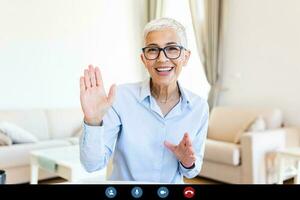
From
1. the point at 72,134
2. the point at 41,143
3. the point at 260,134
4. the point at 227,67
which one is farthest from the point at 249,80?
the point at 41,143

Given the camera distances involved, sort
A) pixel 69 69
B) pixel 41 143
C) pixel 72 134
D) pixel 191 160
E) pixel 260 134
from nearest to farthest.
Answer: pixel 191 160, pixel 260 134, pixel 41 143, pixel 72 134, pixel 69 69

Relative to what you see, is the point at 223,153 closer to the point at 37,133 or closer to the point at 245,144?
the point at 245,144

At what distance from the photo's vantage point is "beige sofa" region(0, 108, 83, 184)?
102 inches

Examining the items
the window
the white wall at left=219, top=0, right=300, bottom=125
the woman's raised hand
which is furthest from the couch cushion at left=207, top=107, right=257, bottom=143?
the woman's raised hand

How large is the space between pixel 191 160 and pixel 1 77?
281cm

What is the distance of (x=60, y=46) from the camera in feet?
11.6

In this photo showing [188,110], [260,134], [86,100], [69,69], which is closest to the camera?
[86,100]

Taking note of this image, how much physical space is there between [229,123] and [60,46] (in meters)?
1.89

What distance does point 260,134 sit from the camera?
267 cm

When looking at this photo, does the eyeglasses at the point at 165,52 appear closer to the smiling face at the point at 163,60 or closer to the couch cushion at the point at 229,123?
the smiling face at the point at 163,60

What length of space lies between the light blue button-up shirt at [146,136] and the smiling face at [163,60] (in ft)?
0.27

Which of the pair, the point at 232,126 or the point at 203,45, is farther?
the point at 203,45
